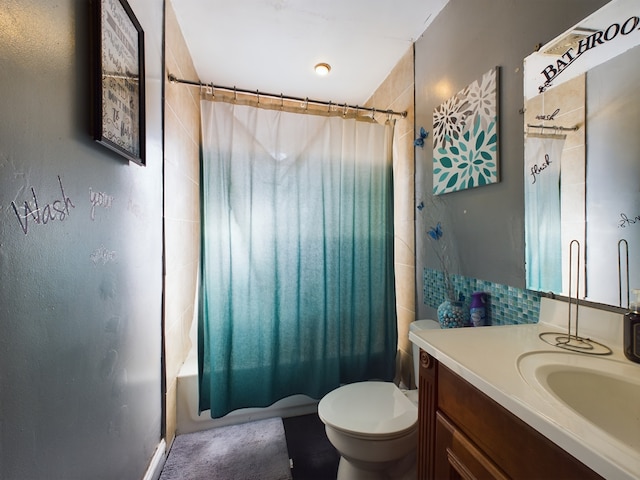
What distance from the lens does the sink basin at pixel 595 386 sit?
60cm

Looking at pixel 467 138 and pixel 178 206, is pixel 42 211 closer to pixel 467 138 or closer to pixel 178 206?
pixel 178 206

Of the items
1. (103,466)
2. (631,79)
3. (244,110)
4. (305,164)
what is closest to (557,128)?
(631,79)

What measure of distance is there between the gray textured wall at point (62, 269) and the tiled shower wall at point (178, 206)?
35 centimetres

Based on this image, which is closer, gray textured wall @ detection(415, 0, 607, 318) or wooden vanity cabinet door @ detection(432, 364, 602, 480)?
wooden vanity cabinet door @ detection(432, 364, 602, 480)

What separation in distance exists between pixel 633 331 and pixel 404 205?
1286 millimetres

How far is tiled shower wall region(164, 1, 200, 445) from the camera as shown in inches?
57.1

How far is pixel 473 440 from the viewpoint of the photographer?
2.23 feet

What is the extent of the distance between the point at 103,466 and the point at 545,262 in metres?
1.61

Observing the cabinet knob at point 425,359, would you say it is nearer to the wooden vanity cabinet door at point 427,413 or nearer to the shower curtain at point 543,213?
the wooden vanity cabinet door at point 427,413

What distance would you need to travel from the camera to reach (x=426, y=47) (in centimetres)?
166

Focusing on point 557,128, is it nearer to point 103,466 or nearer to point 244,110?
point 244,110

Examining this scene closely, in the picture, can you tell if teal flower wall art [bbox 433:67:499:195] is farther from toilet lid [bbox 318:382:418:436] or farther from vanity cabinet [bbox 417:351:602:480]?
toilet lid [bbox 318:382:418:436]

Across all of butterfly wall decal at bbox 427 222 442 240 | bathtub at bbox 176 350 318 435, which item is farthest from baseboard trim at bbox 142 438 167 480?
butterfly wall decal at bbox 427 222 442 240

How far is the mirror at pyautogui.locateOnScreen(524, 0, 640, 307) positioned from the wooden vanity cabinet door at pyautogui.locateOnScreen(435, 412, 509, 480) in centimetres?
59
